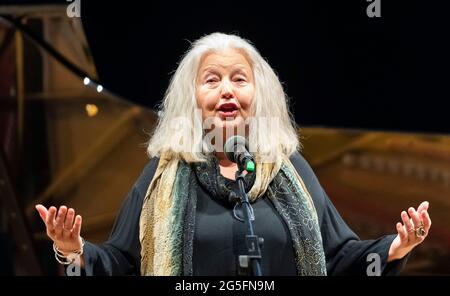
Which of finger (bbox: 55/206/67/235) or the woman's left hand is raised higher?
finger (bbox: 55/206/67/235)


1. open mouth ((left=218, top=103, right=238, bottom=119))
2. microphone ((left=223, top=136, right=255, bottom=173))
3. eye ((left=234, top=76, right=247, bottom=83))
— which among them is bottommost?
microphone ((left=223, top=136, right=255, bottom=173))

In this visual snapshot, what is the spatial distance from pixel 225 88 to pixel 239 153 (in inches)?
10.8

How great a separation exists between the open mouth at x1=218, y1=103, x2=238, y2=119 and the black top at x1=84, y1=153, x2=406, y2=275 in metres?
0.18

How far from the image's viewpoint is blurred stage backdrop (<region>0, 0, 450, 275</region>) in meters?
2.72

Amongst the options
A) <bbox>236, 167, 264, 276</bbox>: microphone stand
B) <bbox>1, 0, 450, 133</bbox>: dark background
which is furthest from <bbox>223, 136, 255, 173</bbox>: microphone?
<bbox>1, 0, 450, 133</bbox>: dark background

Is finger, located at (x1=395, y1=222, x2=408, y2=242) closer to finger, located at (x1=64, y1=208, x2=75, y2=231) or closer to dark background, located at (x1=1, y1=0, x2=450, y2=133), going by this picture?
finger, located at (x1=64, y1=208, x2=75, y2=231)

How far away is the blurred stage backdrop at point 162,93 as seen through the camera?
8.92 feet

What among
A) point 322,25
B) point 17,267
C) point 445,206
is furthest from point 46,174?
point 445,206

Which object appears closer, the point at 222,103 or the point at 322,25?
the point at 222,103

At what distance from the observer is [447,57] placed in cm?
275

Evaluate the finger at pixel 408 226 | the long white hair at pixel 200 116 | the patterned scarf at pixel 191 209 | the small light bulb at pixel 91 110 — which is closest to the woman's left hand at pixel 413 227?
the finger at pixel 408 226

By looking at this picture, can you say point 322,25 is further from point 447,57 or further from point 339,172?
point 339,172

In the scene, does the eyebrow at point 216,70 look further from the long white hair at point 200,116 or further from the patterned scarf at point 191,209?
the patterned scarf at point 191,209

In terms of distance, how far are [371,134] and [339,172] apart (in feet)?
0.82
